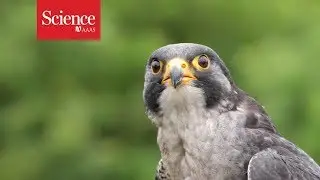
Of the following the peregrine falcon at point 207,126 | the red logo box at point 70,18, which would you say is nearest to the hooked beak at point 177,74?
the peregrine falcon at point 207,126

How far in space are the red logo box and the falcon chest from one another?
1706 millimetres

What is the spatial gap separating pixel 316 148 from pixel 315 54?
0.69m

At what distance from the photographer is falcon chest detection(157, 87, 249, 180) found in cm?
424

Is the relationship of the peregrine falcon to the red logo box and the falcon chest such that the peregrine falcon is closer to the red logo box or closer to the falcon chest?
the falcon chest

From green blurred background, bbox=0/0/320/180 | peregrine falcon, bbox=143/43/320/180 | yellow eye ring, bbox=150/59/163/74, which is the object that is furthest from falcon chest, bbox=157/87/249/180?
green blurred background, bbox=0/0/320/180

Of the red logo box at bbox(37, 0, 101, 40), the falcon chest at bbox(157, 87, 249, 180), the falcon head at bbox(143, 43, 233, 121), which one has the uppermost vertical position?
the red logo box at bbox(37, 0, 101, 40)

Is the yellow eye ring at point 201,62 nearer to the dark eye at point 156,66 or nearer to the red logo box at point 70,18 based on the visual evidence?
the dark eye at point 156,66

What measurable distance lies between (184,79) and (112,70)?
2923 mm

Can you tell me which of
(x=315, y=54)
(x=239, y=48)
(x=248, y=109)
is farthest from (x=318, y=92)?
(x=248, y=109)

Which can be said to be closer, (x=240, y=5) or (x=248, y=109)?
(x=248, y=109)

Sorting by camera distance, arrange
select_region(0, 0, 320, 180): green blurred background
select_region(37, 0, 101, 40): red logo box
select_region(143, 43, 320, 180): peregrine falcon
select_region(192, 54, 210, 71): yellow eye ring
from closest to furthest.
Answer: select_region(143, 43, 320, 180): peregrine falcon < select_region(192, 54, 210, 71): yellow eye ring < select_region(37, 0, 101, 40): red logo box < select_region(0, 0, 320, 180): green blurred background

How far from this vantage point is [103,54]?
23.1 feet

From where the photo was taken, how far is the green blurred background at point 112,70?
22.4 ft

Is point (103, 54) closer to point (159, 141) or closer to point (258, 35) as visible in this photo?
point (258, 35)
